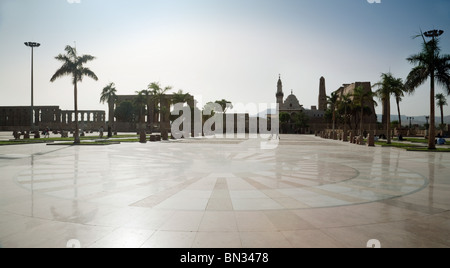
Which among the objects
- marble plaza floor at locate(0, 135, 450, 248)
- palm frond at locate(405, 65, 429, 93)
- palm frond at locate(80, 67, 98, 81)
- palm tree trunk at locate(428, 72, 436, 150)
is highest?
palm frond at locate(80, 67, 98, 81)

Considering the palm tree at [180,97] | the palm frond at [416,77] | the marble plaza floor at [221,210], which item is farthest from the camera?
the palm tree at [180,97]

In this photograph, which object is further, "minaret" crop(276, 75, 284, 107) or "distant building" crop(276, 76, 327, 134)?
"minaret" crop(276, 75, 284, 107)

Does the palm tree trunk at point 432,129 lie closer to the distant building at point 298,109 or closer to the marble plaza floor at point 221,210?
the marble plaza floor at point 221,210

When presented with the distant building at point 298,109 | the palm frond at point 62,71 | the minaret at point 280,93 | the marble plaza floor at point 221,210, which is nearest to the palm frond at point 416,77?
the marble plaza floor at point 221,210

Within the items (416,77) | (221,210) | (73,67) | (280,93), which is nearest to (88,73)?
(73,67)

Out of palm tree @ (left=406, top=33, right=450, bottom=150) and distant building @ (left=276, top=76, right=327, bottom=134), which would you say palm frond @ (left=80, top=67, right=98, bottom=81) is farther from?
distant building @ (left=276, top=76, right=327, bottom=134)

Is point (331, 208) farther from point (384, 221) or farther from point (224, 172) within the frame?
point (224, 172)

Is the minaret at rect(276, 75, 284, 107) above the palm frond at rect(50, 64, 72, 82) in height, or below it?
above

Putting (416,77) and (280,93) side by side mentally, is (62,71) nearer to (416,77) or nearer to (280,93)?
(416,77)

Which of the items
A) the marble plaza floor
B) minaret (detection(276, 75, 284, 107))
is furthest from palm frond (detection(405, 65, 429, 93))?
minaret (detection(276, 75, 284, 107))

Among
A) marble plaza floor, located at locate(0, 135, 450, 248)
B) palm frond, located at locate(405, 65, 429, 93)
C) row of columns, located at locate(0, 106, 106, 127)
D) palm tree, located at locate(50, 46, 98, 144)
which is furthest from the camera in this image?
row of columns, located at locate(0, 106, 106, 127)

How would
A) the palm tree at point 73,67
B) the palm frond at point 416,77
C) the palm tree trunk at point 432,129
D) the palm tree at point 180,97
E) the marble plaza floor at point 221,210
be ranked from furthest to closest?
the palm tree at point 180,97 < the palm tree at point 73,67 < the palm frond at point 416,77 < the palm tree trunk at point 432,129 < the marble plaza floor at point 221,210
